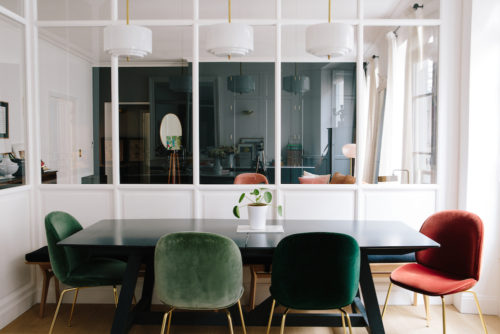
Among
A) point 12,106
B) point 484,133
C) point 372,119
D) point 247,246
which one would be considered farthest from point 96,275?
point 484,133

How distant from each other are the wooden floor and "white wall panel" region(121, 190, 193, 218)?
88 centimetres

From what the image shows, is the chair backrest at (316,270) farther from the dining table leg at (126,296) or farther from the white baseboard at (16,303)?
the white baseboard at (16,303)

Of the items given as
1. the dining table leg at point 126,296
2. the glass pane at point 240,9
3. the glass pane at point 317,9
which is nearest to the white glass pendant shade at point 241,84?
the glass pane at point 240,9

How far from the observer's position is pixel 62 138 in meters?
3.80

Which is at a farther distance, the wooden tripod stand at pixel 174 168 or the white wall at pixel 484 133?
the wooden tripod stand at pixel 174 168

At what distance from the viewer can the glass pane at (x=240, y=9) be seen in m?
3.71

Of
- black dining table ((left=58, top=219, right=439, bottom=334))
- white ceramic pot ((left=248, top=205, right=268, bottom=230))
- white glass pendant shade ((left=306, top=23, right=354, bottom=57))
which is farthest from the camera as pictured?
white ceramic pot ((left=248, top=205, right=268, bottom=230))

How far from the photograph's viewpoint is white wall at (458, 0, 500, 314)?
3469mm

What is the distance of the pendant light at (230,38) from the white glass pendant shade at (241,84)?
0.91 m

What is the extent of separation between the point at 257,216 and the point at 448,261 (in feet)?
4.64

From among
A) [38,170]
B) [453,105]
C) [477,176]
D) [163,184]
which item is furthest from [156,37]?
[477,176]

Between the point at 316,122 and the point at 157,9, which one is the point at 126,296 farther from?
→ the point at 157,9

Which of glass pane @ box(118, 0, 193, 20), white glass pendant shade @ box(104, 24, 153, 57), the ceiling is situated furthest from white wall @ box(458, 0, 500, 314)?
white glass pendant shade @ box(104, 24, 153, 57)

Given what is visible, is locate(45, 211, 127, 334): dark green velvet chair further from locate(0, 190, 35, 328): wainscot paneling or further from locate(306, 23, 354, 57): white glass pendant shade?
locate(306, 23, 354, 57): white glass pendant shade
